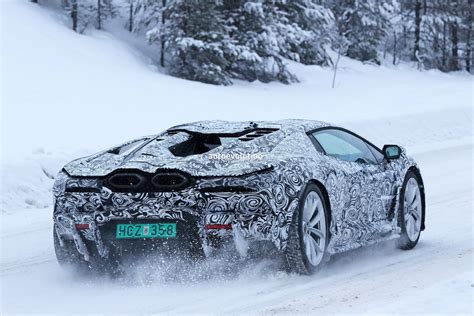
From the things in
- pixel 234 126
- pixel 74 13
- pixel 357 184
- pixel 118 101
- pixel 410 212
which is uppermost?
pixel 234 126

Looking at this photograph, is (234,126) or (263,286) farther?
(234,126)

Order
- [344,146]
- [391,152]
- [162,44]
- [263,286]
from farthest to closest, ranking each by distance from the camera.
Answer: [162,44] < [391,152] < [344,146] < [263,286]

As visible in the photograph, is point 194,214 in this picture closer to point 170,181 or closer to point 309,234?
point 170,181

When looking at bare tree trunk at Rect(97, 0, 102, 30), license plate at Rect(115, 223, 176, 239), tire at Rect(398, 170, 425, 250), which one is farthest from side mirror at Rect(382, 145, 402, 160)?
bare tree trunk at Rect(97, 0, 102, 30)

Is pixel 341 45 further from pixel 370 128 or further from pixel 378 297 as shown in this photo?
pixel 378 297

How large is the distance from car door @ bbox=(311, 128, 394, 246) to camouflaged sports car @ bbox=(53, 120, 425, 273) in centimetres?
3

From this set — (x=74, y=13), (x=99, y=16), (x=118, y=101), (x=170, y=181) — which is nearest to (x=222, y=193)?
(x=170, y=181)

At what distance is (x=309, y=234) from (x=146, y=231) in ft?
3.88

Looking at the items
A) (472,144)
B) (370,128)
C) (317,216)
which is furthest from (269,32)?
(317,216)

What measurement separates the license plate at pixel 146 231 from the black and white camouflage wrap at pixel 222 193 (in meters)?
0.07

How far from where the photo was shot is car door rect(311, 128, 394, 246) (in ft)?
24.5

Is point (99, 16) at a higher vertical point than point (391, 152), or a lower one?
lower

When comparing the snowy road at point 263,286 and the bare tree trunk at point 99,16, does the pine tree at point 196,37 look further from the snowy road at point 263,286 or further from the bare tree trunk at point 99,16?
the snowy road at point 263,286

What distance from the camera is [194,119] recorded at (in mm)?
20656
